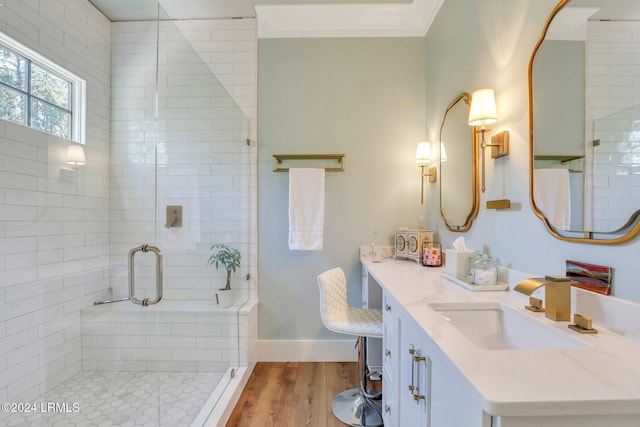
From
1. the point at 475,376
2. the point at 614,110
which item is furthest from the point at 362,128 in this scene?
the point at 475,376

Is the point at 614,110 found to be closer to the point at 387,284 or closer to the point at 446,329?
the point at 446,329

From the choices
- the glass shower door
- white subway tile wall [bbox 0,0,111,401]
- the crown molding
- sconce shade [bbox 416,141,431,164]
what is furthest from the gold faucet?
white subway tile wall [bbox 0,0,111,401]

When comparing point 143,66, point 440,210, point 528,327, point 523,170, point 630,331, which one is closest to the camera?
point 630,331


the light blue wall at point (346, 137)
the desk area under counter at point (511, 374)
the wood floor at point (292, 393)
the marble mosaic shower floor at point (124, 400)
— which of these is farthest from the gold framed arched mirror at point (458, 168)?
the marble mosaic shower floor at point (124, 400)

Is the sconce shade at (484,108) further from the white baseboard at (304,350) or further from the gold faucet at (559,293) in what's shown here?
the white baseboard at (304,350)

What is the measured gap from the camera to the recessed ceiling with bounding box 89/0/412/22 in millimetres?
2152

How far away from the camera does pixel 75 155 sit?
1.83 m

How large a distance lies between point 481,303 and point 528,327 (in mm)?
174

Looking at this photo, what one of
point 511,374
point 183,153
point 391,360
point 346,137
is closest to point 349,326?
point 391,360

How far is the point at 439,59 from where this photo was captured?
206 centimetres

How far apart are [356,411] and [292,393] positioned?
0.47 metres

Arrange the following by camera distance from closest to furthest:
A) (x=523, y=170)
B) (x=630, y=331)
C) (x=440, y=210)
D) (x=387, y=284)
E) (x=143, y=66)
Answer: (x=630, y=331)
(x=523, y=170)
(x=387, y=284)
(x=440, y=210)
(x=143, y=66)

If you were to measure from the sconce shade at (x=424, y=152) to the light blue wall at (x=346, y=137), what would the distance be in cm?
16

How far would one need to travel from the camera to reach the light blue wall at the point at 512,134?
0.89 metres
